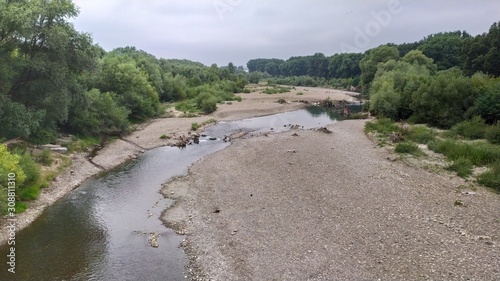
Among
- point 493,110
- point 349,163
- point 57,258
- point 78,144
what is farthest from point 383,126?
point 57,258

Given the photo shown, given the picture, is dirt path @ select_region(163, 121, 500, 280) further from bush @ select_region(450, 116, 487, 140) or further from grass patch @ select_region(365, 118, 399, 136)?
grass patch @ select_region(365, 118, 399, 136)

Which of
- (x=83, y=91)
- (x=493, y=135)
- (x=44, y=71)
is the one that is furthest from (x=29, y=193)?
(x=493, y=135)

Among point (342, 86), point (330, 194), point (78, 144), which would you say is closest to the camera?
point (330, 194)

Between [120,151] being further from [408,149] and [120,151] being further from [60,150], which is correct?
[408,149]

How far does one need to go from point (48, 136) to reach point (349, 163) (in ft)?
93.9

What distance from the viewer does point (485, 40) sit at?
69125mm

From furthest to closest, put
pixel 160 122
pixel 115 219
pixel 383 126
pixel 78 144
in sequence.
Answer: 1. pixel 160 122
2. pixel 383 126
3. pixel 78 144
4. pixel 115 219

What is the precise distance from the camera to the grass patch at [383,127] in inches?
1868

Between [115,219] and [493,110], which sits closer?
[115,219]

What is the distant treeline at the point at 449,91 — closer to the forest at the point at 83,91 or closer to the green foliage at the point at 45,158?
the forest at the point at 83,91

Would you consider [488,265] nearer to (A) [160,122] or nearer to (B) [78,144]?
(B) [78,144]

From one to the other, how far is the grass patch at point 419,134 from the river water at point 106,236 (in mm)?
25667

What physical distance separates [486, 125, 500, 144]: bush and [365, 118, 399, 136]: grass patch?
1154cm

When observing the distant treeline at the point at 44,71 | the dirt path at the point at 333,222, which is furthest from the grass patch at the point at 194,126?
the dirt path at the point at 333,222
